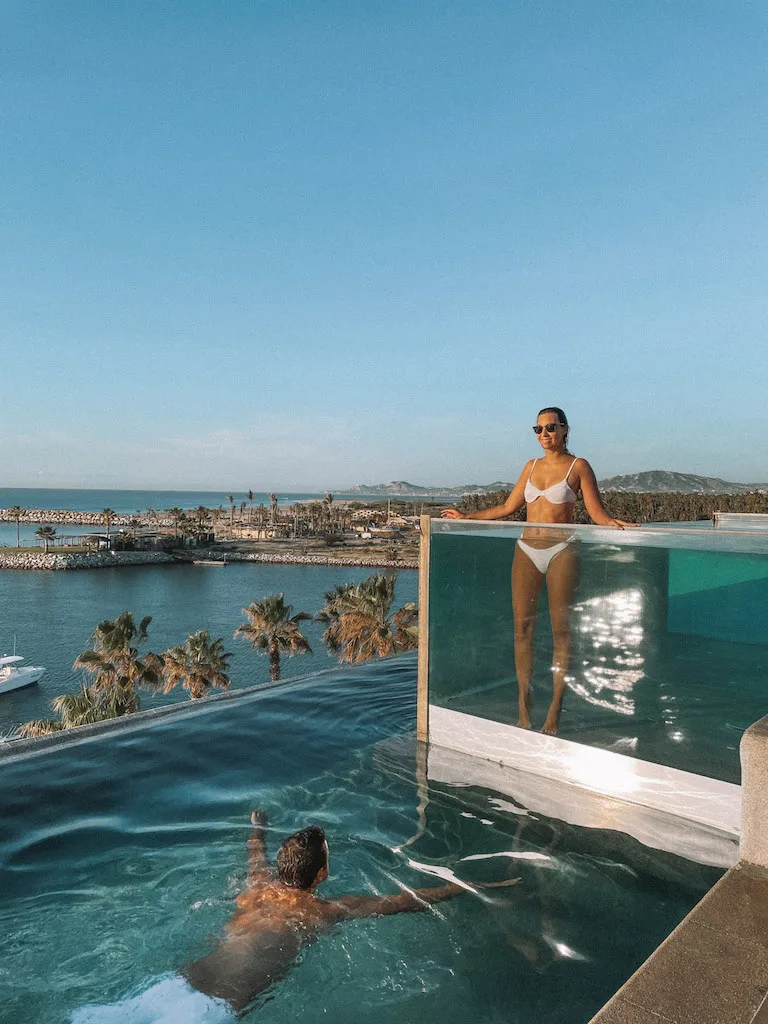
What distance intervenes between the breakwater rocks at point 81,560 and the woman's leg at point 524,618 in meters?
79.3

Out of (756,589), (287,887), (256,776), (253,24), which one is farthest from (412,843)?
(253,24)

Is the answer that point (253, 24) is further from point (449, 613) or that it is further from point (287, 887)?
point (287, 887)

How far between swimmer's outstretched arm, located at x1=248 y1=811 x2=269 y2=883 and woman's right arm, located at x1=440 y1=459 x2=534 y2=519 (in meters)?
2.31

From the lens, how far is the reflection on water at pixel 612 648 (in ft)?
13.1

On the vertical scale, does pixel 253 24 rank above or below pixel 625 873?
above

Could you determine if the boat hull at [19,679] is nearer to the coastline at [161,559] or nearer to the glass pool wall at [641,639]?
the glass pool wall at [641,639]

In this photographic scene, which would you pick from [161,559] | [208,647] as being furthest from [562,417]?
[161,559]

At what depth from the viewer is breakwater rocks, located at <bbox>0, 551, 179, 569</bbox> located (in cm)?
7481

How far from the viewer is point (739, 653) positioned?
3.61 meters

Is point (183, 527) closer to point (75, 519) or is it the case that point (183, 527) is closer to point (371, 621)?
point (75, 519)

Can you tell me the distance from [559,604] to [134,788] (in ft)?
9.65

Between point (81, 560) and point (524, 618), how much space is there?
8100 centimetres

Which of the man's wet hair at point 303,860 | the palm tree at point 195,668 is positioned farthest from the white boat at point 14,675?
the man's wet hair at point 303,860

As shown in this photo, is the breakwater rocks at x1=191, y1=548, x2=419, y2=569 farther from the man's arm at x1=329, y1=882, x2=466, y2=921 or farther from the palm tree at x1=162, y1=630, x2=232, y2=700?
the man's arm at x1=329, y1=882, x2=466, y2=921
